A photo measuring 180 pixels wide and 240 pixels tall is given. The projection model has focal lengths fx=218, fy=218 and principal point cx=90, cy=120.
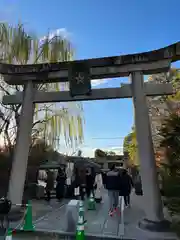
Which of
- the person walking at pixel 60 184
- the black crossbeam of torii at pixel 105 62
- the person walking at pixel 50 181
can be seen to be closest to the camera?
the black crossbeam of torii at pixel 105 62

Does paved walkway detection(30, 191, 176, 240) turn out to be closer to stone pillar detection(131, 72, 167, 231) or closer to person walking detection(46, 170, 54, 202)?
stone pillar detection(131, 72, 167, 231)

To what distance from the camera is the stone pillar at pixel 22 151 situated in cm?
753

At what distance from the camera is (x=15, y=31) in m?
10.9

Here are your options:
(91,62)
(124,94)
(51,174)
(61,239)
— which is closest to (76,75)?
(91,62)

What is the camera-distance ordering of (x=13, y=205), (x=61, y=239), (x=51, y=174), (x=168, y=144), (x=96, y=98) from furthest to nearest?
(x=51, y=174)
(x=96, y=98)
(x=13, y=205)
(x=168, y=144)
(x=61, y=239)

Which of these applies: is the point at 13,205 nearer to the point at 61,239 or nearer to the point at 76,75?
the point at 61,239

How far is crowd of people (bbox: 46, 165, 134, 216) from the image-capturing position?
27.7 feet

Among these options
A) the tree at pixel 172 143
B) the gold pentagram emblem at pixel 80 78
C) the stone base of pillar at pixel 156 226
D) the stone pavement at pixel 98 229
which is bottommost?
the stone pavement at pixel 98 229

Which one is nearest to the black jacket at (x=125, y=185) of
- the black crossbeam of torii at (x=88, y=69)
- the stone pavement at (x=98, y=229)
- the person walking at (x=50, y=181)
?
the stone pavement at (x=98, y=229)

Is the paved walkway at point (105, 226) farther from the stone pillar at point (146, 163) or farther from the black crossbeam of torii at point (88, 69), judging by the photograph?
the black crossbeam of torii at point (88, 69)

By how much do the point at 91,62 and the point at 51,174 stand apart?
8.17m

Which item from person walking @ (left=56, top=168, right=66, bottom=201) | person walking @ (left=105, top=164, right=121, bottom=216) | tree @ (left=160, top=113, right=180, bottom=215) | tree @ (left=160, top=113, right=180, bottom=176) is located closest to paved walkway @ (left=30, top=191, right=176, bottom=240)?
person walking @ (left=105, top=164, right=121, bottom=216)

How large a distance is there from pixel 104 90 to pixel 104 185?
22.4 ft

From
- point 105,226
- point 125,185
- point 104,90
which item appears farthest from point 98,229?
point 104,90
